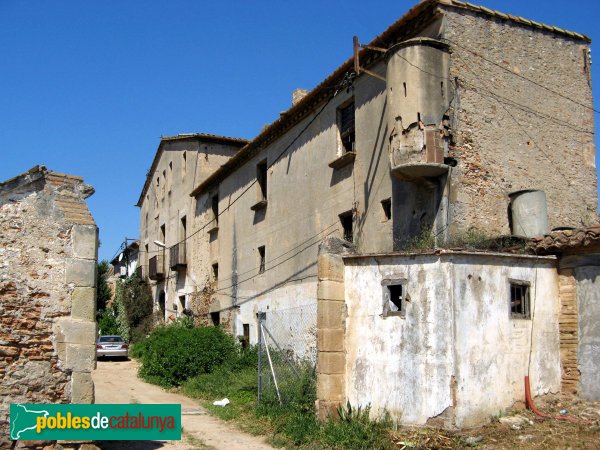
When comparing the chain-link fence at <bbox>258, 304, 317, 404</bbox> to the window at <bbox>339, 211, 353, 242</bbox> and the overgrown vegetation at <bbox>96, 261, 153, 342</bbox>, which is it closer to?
the window at <bbox>339, 211, 353, 242</bbox>

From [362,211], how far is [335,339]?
13.9 feet

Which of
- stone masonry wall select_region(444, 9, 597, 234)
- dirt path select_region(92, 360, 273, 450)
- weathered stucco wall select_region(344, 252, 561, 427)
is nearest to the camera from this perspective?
weathered stucco wall select_region(344, 252, 561, 427)

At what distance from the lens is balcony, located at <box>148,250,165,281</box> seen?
29.5 metres

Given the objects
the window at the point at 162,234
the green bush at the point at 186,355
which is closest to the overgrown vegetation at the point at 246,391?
the green bush at the point at 186,355

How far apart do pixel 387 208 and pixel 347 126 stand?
284 centimetres

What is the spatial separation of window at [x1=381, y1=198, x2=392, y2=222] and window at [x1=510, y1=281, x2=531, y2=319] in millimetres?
3506

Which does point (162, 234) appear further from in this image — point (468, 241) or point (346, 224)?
point (468, 241)

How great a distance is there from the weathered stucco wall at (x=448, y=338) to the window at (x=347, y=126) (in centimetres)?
520

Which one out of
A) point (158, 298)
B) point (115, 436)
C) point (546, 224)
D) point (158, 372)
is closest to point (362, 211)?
point (546, 224)

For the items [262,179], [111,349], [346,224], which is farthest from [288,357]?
[111,349]

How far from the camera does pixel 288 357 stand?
41.2 feet

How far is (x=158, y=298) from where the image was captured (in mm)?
30703

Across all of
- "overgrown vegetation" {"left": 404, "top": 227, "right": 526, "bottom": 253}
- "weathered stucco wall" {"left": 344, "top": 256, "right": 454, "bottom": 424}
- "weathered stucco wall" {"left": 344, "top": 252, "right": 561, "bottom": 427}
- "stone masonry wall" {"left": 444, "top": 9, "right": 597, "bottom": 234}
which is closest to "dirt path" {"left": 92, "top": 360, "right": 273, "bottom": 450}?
"weathered stucco wall" {"left": 344, "top": 256, "right": 454, "bottom": 424}

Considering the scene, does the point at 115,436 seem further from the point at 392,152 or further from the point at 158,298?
the point at 158,298
